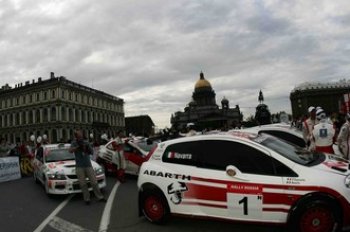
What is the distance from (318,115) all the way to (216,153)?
3695mm

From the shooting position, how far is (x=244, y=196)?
5.59 m

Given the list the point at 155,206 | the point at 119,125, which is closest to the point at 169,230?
the point at 155,206

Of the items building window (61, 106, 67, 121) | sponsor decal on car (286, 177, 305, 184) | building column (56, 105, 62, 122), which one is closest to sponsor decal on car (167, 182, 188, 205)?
sponsor decal on car (286, 177, 305, 184)

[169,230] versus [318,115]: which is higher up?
[318,115]

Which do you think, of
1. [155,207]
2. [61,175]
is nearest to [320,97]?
[61,175]

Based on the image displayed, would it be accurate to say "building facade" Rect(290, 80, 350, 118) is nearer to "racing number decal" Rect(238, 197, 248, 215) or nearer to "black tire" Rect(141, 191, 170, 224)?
"black tire" Rect(141, 191, 170, 224)

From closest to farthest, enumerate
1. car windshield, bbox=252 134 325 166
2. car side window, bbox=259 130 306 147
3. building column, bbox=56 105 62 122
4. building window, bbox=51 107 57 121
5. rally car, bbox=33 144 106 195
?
car windshield, bbox=252 134 325 166 → rally car, bbox=33 144 106 195 → car side window, bbox=259 130 306 147 → building column, bbox=56 105 62 122 → building window, bbox=51 107 57 121

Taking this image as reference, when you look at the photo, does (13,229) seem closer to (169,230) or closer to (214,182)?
(169,230)

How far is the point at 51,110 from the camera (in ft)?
291

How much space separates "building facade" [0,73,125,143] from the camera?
88.1 metres

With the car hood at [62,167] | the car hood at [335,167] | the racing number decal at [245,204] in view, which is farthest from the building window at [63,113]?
the car hood at [335,167]

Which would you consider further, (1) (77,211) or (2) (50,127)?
(2) (50,127)

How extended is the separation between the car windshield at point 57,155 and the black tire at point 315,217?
26.3ft

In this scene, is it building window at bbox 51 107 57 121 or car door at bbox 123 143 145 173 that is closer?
car door at bbox 123 143 145 173
